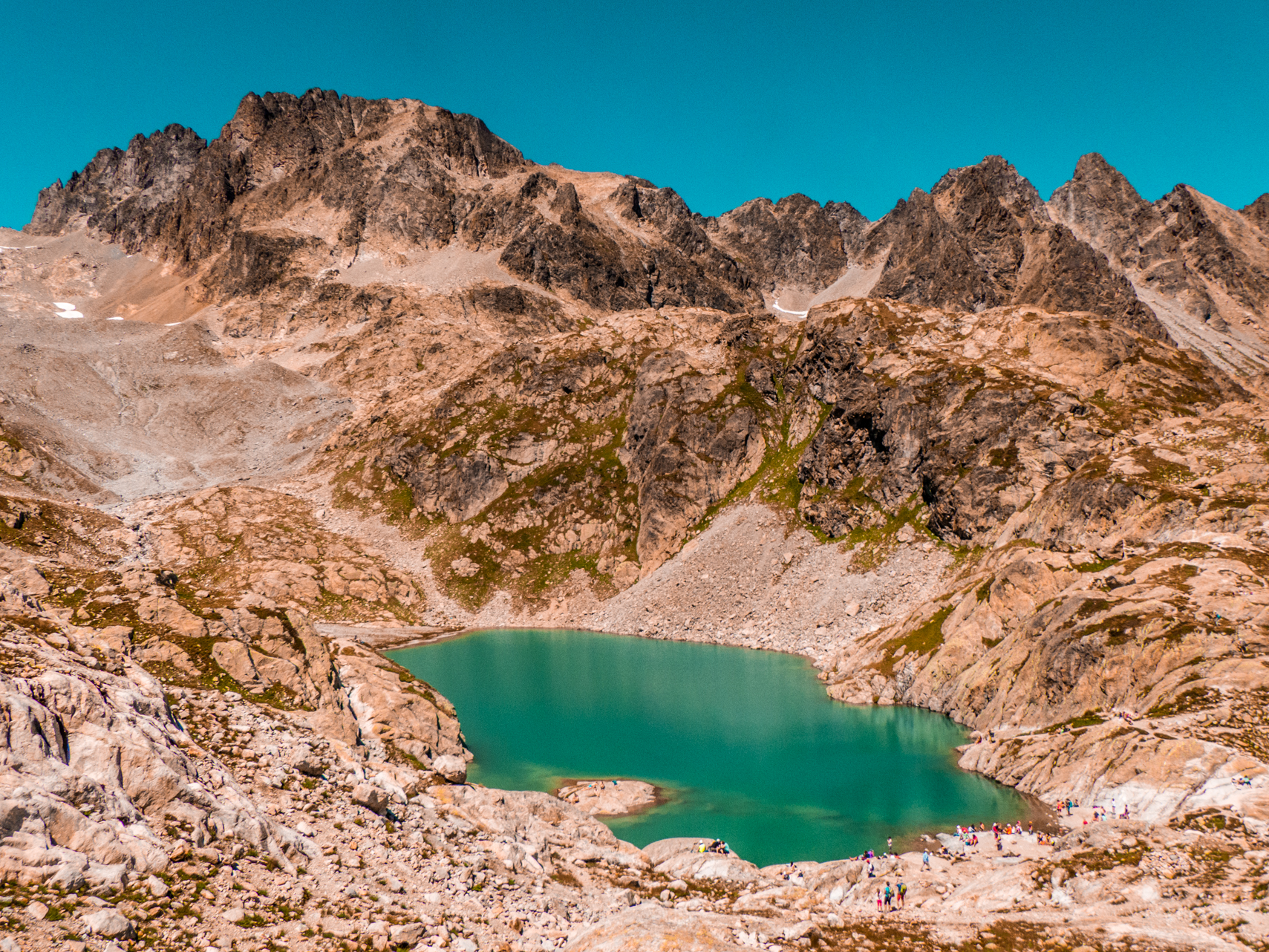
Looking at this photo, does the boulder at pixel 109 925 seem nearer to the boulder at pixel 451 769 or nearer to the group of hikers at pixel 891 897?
the boulder at pixel 451 769

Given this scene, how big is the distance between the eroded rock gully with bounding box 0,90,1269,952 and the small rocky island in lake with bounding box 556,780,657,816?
10421mm

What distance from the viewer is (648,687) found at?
83.8 meters

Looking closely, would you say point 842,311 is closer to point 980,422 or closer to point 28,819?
point 980,422

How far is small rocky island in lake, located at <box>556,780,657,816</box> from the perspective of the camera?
159 feet

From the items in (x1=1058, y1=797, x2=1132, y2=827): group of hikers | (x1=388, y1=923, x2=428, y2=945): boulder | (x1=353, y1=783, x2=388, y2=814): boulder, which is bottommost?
(x1=1058, y1=797, x2=1132, y2=827): group of hikers

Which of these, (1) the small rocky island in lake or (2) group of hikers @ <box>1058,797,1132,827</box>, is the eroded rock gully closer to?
(2) group of hikers @ <box>1058,797,1132,827</box>

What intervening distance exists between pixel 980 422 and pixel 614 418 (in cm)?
7560

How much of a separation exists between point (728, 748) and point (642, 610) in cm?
6110

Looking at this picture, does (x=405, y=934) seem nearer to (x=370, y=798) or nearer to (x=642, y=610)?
(x=370, y=798)

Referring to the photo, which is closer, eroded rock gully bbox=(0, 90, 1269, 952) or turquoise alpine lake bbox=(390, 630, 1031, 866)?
eroded rock gully bbox=(0, 90, 1269, 952)

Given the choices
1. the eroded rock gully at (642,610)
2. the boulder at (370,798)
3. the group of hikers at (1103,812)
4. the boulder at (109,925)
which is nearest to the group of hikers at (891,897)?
the eroded rock gully at (642,610)

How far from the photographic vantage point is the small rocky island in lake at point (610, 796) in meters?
48.5

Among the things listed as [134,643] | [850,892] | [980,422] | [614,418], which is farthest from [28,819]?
[614,418]

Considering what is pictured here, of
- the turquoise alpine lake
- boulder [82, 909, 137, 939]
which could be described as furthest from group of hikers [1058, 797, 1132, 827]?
boulder [82, 909, 137, 939]
